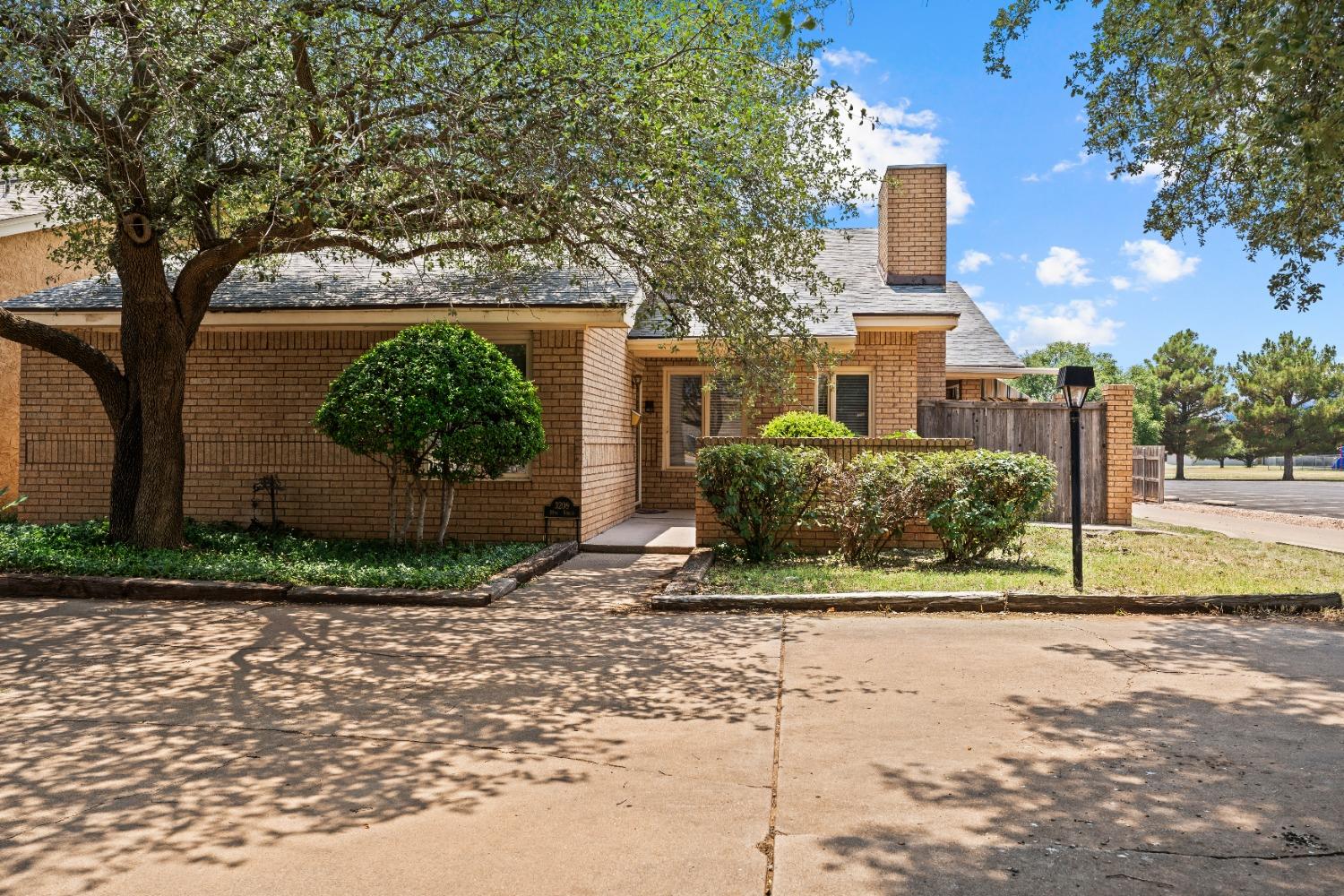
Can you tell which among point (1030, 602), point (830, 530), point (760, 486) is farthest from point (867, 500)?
point (1030, 602)

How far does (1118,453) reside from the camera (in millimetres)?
14164

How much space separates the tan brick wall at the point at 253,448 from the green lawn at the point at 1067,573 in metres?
3.59

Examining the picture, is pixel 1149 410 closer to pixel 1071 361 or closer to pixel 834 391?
pixel 1071 361

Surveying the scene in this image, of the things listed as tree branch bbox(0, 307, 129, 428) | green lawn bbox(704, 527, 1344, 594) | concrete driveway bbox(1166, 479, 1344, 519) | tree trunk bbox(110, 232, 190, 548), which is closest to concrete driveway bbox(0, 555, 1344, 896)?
green lawn bbox(704, 527, 1344, 594)

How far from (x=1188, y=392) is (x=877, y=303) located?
135ft

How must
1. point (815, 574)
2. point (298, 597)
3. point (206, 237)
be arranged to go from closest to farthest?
point (298, 597), point (815, 574), point (206, 237)

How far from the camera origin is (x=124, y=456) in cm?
1002

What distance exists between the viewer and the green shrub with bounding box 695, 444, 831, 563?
959 cm

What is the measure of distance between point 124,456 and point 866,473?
8.04 m

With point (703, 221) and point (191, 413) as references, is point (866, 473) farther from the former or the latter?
point (191, 413)

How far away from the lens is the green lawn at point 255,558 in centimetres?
850

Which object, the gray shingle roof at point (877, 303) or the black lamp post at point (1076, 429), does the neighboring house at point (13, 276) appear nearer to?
the gray shingle roof at point (877, 303)

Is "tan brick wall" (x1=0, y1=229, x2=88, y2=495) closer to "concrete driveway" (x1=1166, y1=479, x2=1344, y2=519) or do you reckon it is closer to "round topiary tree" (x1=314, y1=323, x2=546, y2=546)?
"round topiary tree" (x1=314, y1=323, x2=546, y2=546)

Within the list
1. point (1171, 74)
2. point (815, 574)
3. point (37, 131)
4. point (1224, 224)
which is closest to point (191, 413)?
point (37, 131)
